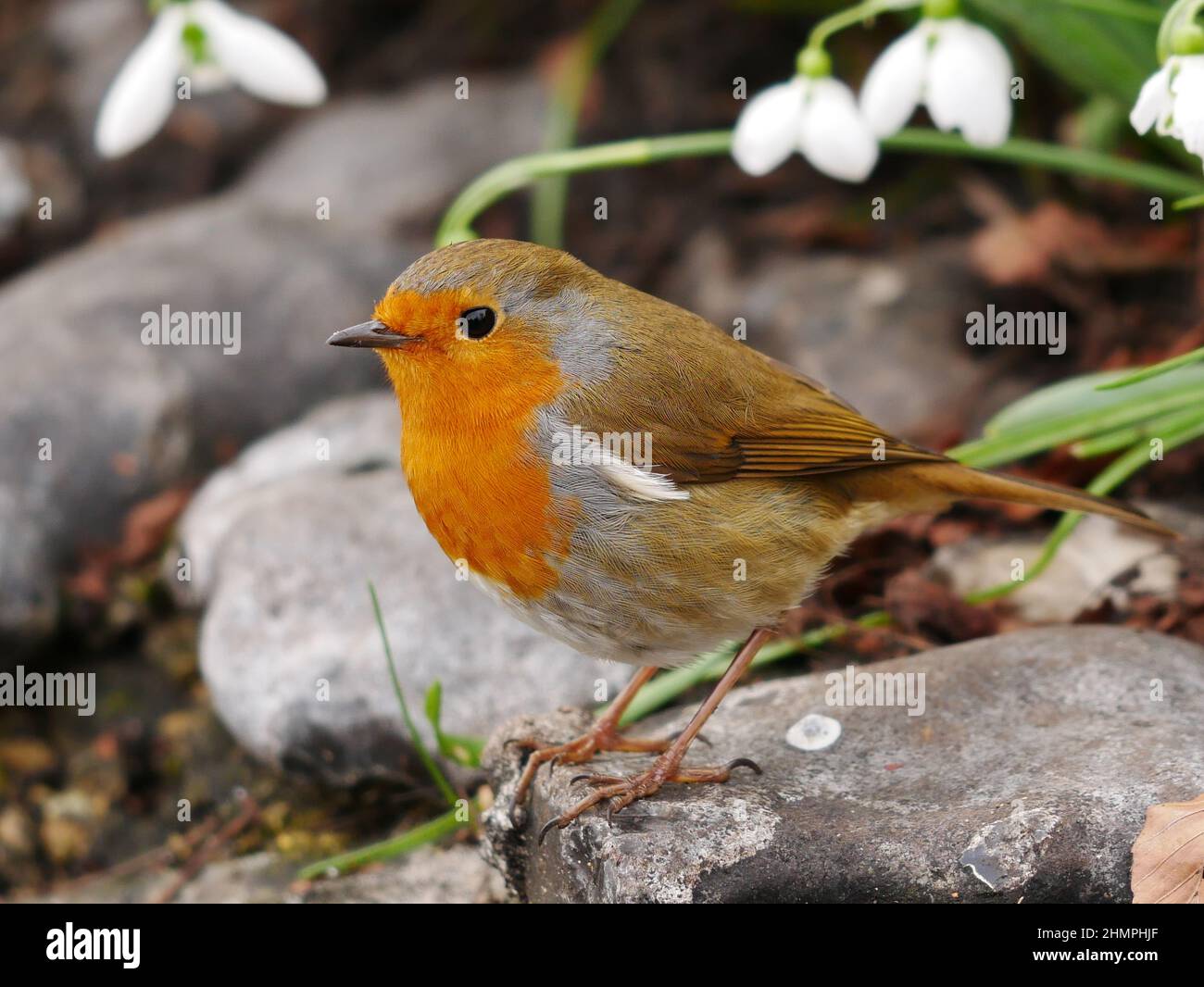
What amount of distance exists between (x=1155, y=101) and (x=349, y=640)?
2562mm

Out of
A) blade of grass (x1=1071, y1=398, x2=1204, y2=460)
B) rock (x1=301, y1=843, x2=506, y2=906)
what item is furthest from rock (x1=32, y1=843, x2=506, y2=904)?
blade of grass (x1=1071, y1=398, x2=1204, y2=460)

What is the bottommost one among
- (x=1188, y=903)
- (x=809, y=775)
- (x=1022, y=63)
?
(x=1188, y=903)

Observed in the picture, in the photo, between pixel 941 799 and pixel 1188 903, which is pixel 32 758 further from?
pixel 1188 903

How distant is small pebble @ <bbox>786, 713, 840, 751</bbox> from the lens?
332 centimetres

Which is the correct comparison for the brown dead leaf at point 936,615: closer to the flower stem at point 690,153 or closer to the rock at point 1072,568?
the rock at point 1072,568

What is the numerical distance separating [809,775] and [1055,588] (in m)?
1.36

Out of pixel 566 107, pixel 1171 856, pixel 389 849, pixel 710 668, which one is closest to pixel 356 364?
pixel 566 107

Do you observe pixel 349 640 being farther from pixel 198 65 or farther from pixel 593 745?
pixel 198 65

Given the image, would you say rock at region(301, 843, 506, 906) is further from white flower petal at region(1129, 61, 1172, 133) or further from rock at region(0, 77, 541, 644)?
white flower petal at region(1129, 61, 1172, 133)

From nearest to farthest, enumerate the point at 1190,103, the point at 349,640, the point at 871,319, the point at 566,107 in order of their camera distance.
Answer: the point at 1190,103 < the point at 349,640 < the point at 871,319 < the point at 566,107

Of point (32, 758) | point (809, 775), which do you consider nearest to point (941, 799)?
point (809, 775)

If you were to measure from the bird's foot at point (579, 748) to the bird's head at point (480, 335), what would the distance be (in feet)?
2.62

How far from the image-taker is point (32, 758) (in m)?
4.63

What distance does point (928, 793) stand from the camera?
3.02m
